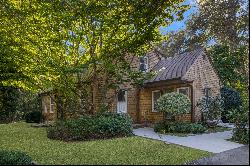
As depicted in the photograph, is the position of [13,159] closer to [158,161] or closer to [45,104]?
[158,161]

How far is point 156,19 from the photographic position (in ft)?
56.0

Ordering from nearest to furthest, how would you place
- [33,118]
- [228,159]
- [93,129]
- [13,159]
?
[13,159]
[228,159]
[93,129]
[33,118]

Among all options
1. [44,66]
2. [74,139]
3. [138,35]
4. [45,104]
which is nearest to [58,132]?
[74,139]

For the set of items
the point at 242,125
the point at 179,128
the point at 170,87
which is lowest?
the point at 179,128

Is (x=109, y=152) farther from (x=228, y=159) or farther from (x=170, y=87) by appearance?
(x=170, y=87)

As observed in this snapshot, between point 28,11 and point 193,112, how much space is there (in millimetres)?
12753

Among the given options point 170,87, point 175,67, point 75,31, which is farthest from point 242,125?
point 175,67

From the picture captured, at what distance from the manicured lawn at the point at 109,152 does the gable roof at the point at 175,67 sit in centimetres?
840

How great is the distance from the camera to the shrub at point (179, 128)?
1884cm

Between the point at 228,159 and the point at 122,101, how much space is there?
551 inches

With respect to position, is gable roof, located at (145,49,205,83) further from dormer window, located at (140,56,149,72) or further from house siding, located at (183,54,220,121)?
dormer window, located at (140,56,149,72)

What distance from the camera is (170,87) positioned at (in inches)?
918

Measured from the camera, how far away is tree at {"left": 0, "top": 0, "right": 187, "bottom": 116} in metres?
16.0

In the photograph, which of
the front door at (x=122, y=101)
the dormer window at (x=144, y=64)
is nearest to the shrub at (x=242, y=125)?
the front door at (x=122, y=101)
